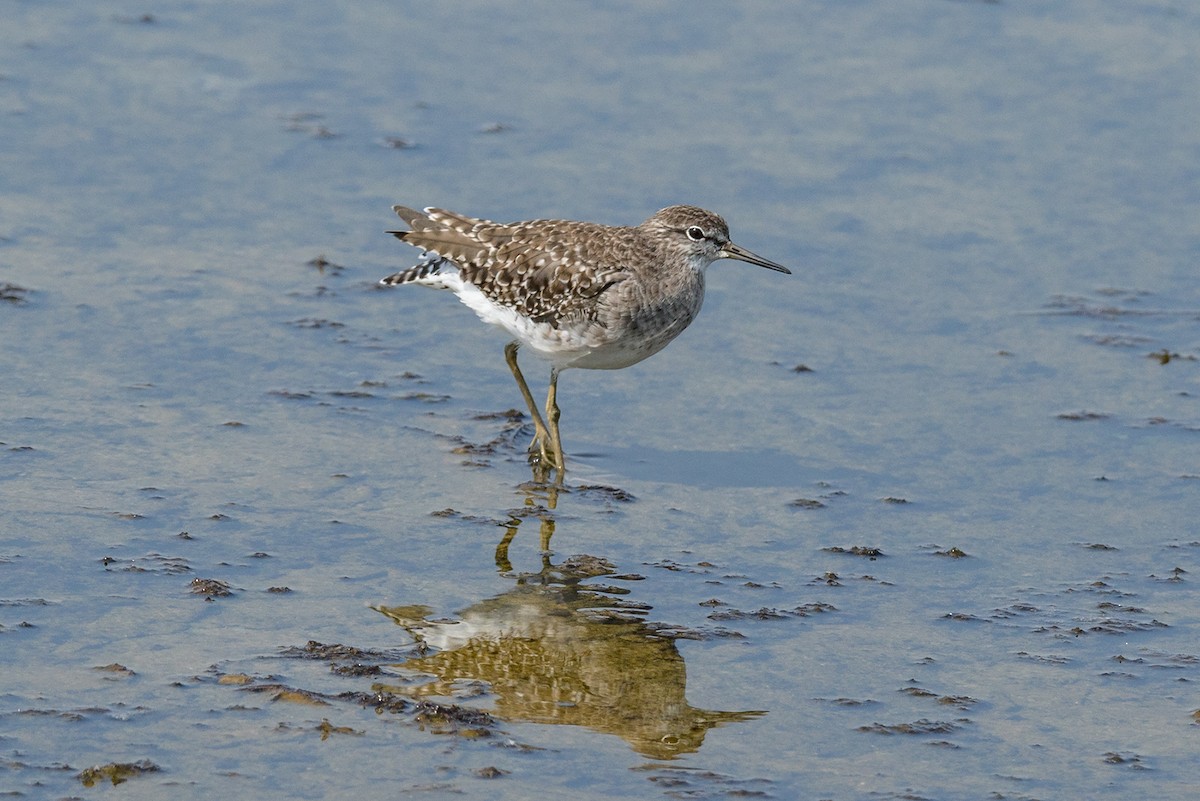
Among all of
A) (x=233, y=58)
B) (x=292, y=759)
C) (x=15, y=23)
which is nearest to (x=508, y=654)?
(x=292, y=759)

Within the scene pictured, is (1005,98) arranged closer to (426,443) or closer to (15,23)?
(426,443)

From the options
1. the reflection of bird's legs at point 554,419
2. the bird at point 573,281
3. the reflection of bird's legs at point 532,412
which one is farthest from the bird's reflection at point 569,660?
the bird at point 573,281

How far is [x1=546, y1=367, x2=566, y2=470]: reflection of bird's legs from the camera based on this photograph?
9.50 metres

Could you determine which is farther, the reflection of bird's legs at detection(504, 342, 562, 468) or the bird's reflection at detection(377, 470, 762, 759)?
the reflection of bird's legs at detection(504, 342, 562, 468)

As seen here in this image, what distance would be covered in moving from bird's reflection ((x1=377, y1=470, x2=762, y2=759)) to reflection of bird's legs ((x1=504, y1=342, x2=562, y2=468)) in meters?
1.31

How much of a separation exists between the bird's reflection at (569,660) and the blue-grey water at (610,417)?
3 cm

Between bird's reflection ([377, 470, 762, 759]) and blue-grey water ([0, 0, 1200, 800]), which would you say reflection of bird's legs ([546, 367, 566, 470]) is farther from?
bird's reflection ([377, 470, 762, 759])

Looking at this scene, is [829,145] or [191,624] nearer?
[191,624]

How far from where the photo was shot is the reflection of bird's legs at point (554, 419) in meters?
9.50

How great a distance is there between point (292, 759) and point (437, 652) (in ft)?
3.71

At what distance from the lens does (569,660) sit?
7.52m

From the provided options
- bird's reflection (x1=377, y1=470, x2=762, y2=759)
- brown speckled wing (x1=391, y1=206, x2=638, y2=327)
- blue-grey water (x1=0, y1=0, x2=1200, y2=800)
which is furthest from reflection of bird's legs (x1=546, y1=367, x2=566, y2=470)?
bird's reflection (x1=377, y1=470, x2=762, y2=759)

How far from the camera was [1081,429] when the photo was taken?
33.5 ft

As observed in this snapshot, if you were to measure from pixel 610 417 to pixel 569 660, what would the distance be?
3045 mm
